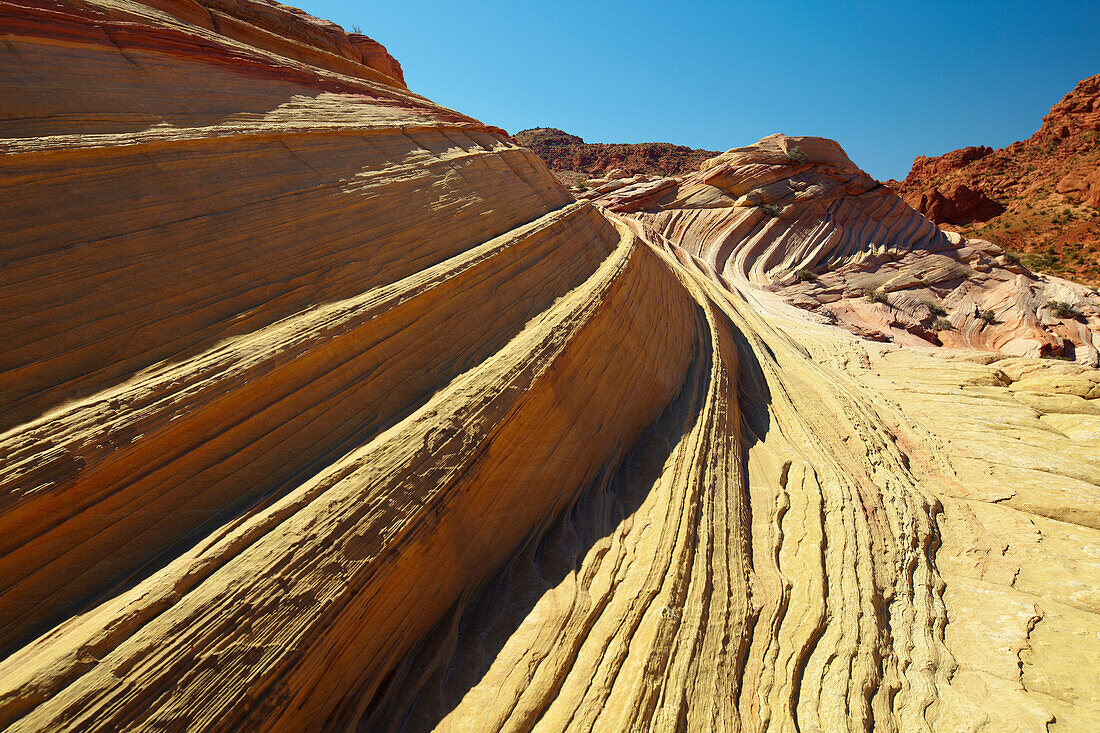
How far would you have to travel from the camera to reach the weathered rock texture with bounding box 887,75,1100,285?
32.4m

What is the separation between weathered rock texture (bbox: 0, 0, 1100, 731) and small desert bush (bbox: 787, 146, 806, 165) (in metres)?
18.7

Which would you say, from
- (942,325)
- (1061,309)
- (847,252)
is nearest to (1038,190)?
(847,252)

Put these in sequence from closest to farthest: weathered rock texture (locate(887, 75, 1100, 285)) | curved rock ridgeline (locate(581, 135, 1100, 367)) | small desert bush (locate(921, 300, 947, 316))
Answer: curved rock ridgeline (locate(581, 135, 1100, 367)) → small desert bush (locate(921, 300, 947, 316)) → weathered rock texture (locate(887, 75, 1100, 285))

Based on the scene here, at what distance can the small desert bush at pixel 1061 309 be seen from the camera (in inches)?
656

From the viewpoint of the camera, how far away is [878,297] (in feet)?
58.2

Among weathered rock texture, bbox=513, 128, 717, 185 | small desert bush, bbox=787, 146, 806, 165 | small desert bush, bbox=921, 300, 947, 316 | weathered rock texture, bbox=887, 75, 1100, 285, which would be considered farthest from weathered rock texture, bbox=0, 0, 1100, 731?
weathered rock texture, bbox=513, 128, 717, 185

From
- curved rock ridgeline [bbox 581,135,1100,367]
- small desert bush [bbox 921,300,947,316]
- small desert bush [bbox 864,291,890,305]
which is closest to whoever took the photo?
curved rock ridgeline [bbox 581,135,1100,367]

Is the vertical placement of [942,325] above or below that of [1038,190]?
below

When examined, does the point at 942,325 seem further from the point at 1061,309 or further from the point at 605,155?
the point at 605,155

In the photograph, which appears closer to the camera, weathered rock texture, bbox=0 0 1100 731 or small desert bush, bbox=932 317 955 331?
weathered rock texture, bbox=0 0 1100 731

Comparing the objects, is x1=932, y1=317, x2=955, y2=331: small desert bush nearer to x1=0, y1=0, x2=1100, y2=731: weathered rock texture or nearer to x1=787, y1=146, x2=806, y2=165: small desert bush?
x1=787, y1=146, x2=806, y2=165: small desert bush

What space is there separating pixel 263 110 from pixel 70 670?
16.5 ft

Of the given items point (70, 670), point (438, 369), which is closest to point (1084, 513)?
point (438, 369)

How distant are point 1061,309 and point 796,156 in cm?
1101
